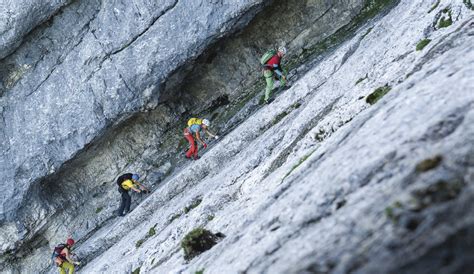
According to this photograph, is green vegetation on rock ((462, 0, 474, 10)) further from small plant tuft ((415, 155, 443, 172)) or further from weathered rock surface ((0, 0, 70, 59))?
weathered rock surface ((0, 0, 70, 59))

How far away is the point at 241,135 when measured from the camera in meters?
26.4

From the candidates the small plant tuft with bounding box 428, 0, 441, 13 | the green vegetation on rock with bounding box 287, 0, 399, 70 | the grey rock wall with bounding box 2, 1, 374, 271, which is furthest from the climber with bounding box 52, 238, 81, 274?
the small plant tuft with bounding box 428, 0, 441, 13

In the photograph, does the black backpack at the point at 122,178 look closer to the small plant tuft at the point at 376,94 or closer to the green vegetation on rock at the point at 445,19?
the small plant tuft at the point at 376,94

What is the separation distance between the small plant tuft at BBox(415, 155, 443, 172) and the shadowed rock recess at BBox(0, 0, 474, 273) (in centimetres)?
8

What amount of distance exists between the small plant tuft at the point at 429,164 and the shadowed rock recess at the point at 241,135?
8cm

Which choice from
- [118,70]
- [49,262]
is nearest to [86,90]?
[118,70]

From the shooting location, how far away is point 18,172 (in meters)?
33.7

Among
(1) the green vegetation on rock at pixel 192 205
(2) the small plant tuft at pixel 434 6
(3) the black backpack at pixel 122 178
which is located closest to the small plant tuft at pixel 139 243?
(1) the green vegetation on rock at pixel 192 205

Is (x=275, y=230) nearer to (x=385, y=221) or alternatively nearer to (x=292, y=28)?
(x=385, y=221)

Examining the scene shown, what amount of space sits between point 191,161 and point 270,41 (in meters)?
11.5

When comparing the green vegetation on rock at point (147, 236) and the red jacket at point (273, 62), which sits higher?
the red jacket at point (273, 62)

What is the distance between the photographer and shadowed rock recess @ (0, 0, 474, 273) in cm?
798

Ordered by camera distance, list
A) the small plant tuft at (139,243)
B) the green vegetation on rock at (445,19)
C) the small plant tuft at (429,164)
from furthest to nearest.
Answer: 1. the small plant tuft at (139,243)
2. the green vegetation on rock at (445,19)
3. the small plant tuft at (429,164)

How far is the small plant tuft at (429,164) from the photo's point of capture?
7.90m
